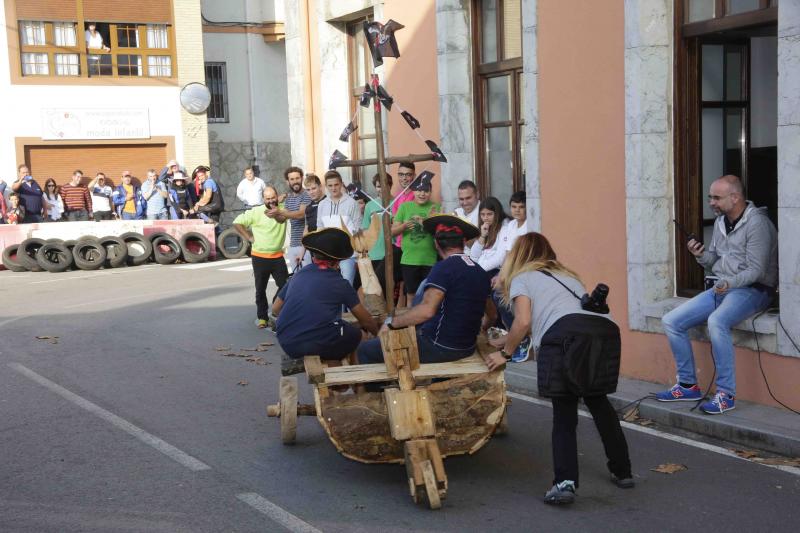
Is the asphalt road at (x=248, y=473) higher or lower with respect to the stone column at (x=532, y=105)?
lower

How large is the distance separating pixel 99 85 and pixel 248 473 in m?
25.6

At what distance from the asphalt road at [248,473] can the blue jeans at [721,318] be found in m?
0.86

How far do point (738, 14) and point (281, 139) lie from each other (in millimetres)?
29442

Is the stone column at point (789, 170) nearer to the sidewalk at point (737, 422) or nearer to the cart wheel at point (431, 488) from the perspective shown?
the sidewalk at point (737, 422)

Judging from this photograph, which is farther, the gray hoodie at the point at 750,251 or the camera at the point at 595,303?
the gray hoodie at the point at 750,251

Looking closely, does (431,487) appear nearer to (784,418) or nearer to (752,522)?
(752,522)

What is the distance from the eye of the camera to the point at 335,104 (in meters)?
17.4


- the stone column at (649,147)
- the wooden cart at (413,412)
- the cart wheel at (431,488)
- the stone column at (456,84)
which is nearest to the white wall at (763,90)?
the stone column at (649,147)

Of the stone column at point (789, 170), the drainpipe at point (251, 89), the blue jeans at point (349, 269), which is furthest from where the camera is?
the drainpipe at point (251, 89)

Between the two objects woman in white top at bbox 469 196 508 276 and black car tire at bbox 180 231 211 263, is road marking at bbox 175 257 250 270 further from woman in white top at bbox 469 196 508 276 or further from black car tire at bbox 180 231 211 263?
woman in white top at bbox 469 196 508 276

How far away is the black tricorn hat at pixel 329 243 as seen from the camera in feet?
25.2

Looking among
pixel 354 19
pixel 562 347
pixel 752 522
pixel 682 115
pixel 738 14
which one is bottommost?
pixel 752 522

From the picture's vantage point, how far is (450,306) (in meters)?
7.19

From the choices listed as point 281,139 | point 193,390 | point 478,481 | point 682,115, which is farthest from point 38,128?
point 478,481
